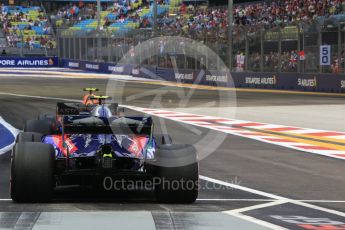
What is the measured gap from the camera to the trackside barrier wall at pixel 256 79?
128 feet

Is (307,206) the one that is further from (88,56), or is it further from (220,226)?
(88,56)

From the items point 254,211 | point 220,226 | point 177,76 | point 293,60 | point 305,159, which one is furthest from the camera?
point 177,76

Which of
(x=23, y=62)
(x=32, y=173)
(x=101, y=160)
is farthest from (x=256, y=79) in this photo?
(x=23, y=62)

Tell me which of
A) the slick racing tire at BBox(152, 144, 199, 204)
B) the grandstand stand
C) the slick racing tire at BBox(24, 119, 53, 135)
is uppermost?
the grandstand stand

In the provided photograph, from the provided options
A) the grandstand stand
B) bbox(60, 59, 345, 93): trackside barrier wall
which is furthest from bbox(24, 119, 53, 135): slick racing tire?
the grandstand stand

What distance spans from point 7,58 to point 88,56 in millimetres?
8597

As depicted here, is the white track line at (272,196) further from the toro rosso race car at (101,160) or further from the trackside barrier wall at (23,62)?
the trackside barrier wall at (23,62)

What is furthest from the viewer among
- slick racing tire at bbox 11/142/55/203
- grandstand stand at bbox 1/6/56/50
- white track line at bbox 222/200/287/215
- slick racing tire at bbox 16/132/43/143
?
grandstand stand at bbox 1/6/56/50

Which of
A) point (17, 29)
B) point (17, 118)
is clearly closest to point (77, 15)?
point (17, 29)

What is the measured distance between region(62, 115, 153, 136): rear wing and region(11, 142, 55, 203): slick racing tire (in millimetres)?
972

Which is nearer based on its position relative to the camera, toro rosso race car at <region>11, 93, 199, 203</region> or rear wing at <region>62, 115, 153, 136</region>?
toro rosso race car at <region>11, 93, 199, 203</region>

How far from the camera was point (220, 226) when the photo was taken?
25.6ft

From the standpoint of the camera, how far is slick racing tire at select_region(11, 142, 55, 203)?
884 cm

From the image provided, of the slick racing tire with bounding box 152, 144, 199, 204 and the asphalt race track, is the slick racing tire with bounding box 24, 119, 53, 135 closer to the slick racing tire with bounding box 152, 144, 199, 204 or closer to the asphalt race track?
the asphalt race track
